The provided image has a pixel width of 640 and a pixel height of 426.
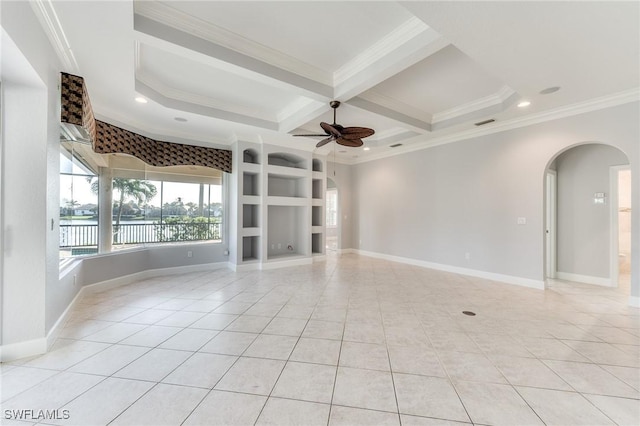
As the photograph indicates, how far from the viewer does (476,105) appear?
4.52m

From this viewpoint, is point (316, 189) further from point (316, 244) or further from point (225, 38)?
point (225, 38)

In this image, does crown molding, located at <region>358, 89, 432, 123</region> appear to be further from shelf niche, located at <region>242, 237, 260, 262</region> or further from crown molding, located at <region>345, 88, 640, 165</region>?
shelf niche, located at <region>242, 237, 260, 262</region>

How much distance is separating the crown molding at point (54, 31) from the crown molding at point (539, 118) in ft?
18.4

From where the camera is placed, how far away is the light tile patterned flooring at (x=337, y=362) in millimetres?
1681

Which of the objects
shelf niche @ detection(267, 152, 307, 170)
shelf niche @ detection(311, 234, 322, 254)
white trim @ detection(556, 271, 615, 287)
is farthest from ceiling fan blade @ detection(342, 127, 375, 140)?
white trim @ detection(556, 271, 615, 287)

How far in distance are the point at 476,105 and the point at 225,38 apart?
413 cm

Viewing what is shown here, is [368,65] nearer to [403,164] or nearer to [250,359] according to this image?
[250,359]

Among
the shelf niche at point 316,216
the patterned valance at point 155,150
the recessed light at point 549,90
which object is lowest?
the shelf niche at point 316,216

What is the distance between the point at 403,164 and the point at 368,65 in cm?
386

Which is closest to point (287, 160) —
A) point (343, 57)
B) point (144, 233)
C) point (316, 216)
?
point (316, 216)

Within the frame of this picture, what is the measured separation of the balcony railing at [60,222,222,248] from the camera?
148 inches

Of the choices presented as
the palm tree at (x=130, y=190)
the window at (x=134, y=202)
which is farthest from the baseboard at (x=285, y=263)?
the palm tree at (x=130, y=190)

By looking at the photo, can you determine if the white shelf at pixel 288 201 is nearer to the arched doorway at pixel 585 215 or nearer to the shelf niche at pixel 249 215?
the shelf niche at pixel 249 215

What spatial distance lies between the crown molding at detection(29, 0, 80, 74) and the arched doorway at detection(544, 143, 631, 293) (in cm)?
649
